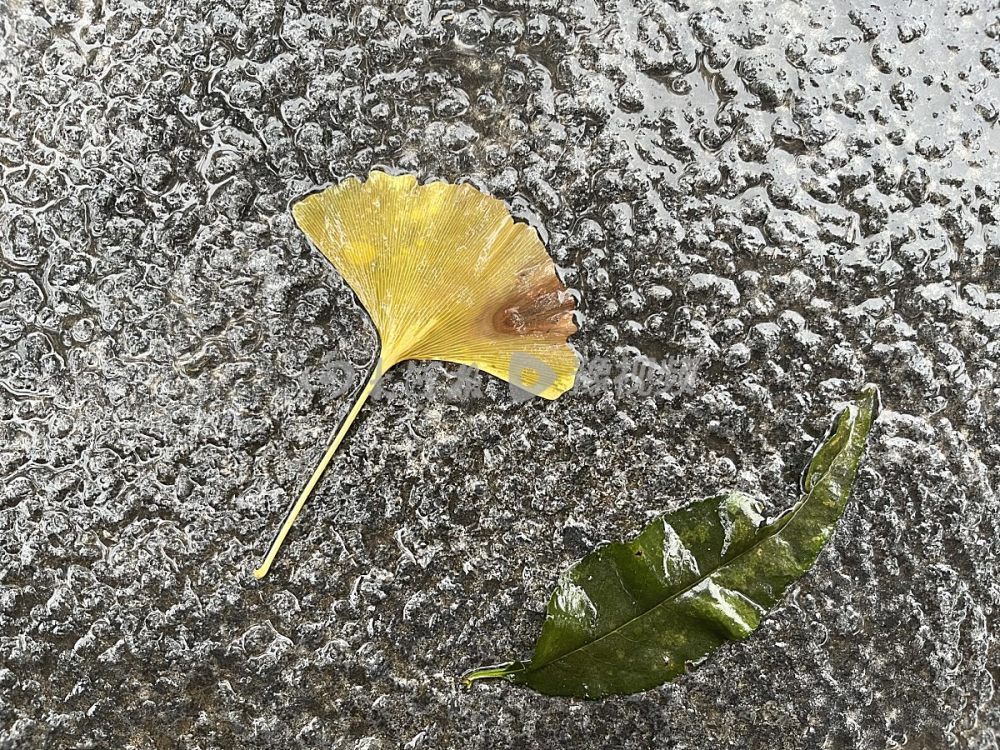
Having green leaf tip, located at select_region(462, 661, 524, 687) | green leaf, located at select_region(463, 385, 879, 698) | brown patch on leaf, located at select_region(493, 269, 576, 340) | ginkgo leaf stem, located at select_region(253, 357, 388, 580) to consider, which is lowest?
green leaf tip, located at select_region(462, 661, 524, 687)

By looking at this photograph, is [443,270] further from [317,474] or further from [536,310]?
[317,474]

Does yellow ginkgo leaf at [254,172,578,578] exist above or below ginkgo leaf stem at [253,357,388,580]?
above

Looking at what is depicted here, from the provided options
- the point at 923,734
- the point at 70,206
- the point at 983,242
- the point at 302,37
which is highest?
the point at 302,37

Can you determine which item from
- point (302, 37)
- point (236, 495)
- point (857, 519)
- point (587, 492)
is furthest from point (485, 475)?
point (302, 37)

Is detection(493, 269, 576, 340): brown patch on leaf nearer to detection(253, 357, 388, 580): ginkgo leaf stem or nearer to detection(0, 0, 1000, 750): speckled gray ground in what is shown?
detection(0, 0, 1000, 750): speckled gray ground

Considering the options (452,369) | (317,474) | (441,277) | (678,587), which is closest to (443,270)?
(441,277)

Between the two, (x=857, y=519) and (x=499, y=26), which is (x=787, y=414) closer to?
(x=857, y=519)

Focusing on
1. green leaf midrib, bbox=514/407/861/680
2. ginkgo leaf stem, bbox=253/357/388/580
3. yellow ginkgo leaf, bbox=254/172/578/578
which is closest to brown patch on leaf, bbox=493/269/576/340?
yellow ginkgo leaf, bbox=254/172/578/578

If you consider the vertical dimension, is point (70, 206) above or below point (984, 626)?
above
